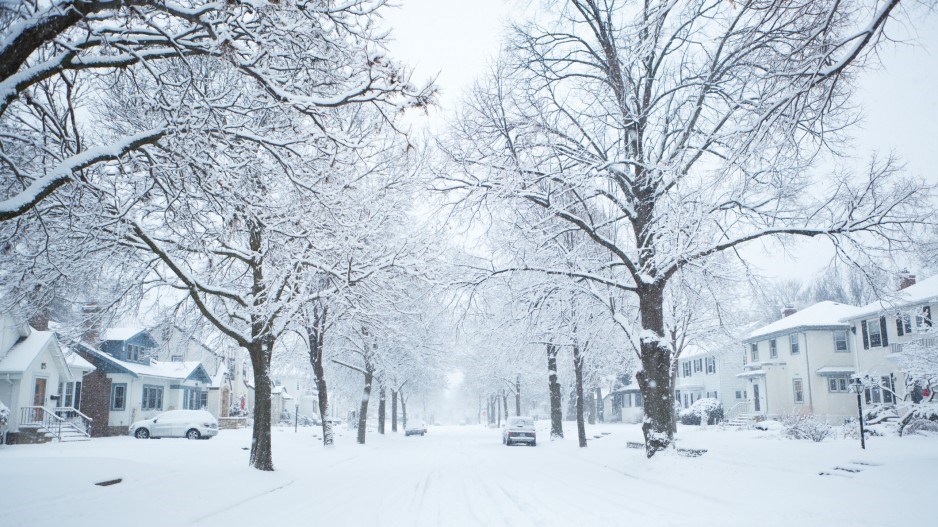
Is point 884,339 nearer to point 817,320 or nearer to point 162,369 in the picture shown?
point 817,320

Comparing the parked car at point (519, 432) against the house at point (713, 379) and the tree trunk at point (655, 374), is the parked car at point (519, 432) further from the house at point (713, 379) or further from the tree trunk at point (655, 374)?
the house at point (713, 379)

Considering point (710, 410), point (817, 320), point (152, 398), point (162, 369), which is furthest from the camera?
point (710, 410)

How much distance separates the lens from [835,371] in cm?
3672

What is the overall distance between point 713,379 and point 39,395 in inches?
1937

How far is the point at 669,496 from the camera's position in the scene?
10.3 metres

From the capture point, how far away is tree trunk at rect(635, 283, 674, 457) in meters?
13.8

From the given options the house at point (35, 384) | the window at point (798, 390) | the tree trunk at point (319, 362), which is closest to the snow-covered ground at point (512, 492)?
the tree trunk at point (319, 362)

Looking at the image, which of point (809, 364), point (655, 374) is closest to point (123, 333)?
point (655, 374)

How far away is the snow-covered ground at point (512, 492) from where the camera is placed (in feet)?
27.5

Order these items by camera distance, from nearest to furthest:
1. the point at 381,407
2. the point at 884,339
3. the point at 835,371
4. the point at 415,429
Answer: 1. the point at 884,339
2. the point at 835,371
3. the point at 381,407
4. the point at 415,429

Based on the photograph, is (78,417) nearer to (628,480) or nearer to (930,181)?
(628,480)

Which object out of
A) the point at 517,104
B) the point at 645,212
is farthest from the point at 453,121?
the point at 645,212

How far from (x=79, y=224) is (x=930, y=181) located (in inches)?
658

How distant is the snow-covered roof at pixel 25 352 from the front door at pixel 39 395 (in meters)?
1.49
